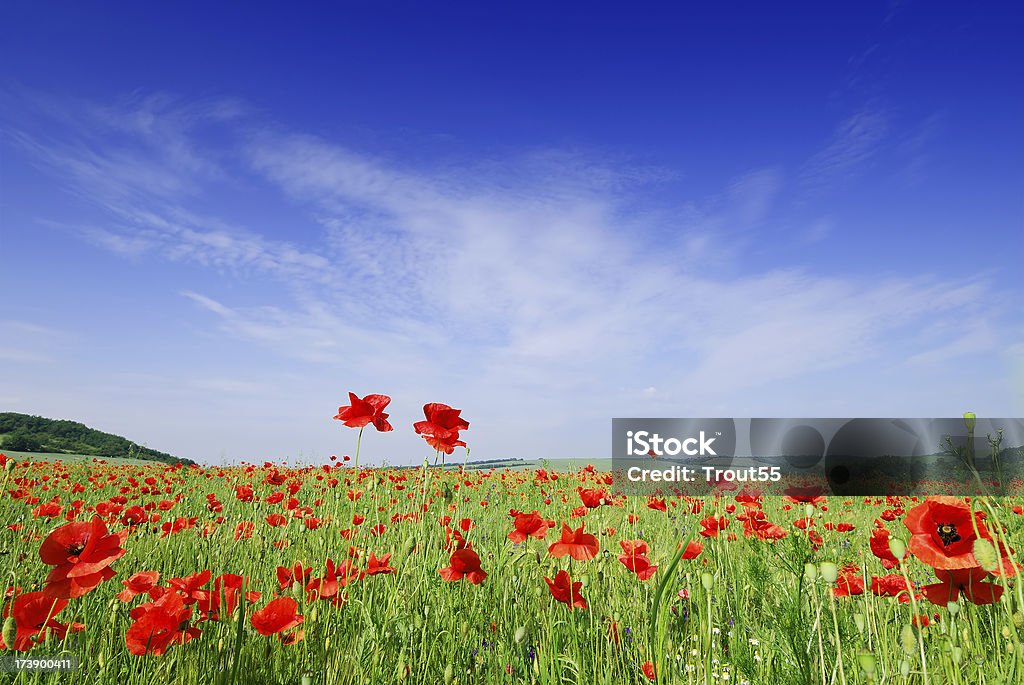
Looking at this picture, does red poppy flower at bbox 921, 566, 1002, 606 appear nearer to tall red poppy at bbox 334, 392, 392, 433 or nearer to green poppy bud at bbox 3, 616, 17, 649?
tall red poppy at bbox 334, 392, 392, 433

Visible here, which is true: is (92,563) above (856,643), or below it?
above

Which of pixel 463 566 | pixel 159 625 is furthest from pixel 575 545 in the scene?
pixel 159 625

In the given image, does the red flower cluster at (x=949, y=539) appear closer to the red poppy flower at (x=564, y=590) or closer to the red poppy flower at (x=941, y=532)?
the red poppy flower at (x=941, y=532)

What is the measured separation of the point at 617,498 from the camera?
6.00 metres

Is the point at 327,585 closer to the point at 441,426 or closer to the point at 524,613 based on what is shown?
the point at 441,426

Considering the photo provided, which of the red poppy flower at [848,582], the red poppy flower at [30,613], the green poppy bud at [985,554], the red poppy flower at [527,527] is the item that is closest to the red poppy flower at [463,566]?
the red poppy flower at [527,527]

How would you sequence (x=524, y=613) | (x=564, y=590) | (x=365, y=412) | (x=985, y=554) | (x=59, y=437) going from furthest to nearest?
(x=59, y=437), (x=524, y=613), (x=365, y=412), (x=564, y=590), (x=985, y=554)

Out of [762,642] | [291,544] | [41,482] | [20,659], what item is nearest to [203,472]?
[41,482]

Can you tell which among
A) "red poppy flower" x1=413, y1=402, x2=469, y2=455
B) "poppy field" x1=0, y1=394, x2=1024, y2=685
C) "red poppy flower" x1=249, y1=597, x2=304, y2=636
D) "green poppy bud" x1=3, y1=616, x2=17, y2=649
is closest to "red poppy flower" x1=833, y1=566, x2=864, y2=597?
"poppy field" x1=0, y1=394, x2=1024, y2=685

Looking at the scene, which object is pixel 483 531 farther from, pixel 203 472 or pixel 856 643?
pixel 203 472

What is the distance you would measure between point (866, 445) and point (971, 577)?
10685 mm

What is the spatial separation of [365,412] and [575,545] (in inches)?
42.5

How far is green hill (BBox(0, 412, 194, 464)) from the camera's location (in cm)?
2507

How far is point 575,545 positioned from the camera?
7.90ft
